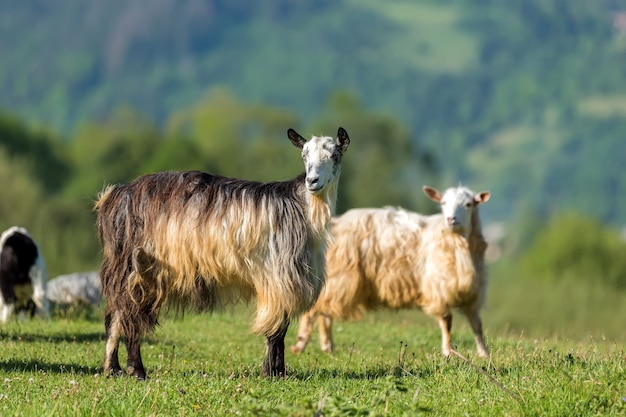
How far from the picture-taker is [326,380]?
10047mm

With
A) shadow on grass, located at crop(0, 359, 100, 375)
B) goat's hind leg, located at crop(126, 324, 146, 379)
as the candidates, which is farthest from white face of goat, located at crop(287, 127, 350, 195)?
shadow on grass, located at crop(0, 359, 100, 375)

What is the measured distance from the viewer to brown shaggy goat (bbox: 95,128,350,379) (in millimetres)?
10484

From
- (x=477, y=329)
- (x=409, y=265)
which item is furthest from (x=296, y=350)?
(x=477, y=329)

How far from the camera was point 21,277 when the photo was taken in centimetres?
1695

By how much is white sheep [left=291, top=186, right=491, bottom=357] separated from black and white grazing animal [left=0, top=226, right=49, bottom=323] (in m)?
4.57

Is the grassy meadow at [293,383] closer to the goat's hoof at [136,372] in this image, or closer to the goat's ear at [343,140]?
the goat's hoof at [136,372]

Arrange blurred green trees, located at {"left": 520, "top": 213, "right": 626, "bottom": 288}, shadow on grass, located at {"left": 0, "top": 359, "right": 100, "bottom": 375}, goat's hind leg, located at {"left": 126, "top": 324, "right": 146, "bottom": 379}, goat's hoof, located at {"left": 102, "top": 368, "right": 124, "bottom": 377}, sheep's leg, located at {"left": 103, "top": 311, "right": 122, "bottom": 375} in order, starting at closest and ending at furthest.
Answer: shadow on grass, located at {"left": 0, "top": 359, "right": 100, "bottom": 375} → goat's hoof, located at {"left": 102, "top": 368, "right": 124, "bottom": 377} → goat's hind leg, located at {"left": 126, "top": 324, "right": 146, "bottom": 379} → sheep's leg, located at {"left": 103, "top": 311, "right": 122, "bottom": 375} → blurred green trees, located at {"left": 520, "top": 213, "right": 626, "bottom": 288}

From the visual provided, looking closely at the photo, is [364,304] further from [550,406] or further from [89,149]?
[89,149]

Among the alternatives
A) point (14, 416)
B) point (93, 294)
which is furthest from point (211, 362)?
point (93, 294)

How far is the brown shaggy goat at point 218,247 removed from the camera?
10.5 m

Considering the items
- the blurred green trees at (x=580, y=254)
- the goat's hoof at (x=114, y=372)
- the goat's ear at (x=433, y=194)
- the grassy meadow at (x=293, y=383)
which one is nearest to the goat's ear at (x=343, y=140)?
the grassy meadow at (x=293, y=383)

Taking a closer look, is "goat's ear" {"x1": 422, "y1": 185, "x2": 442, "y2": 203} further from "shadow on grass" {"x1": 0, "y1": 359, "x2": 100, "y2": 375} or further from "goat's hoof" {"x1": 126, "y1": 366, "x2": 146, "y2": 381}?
"shadow on grass" {"x1": 0, "y1": 359, "x2": 100, "y2": 375}

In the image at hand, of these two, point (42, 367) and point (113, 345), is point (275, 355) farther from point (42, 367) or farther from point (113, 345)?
point (42, 367)

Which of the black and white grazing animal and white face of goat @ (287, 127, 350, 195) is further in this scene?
the black and white grazing animal
